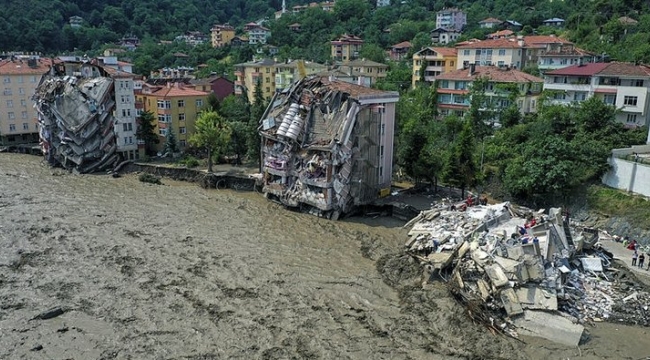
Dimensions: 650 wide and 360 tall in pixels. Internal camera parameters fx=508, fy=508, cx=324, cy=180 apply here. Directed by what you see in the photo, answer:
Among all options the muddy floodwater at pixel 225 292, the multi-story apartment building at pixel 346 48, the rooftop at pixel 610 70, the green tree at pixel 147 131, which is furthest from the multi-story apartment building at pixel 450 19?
the muddy floodwater at pixel 225 292

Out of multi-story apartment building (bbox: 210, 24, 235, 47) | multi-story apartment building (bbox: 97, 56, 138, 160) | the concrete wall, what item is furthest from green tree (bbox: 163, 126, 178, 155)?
multi-story apartment building (bbox: 210, 24, 235, 47)

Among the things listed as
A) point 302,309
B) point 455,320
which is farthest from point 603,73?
point 302,309

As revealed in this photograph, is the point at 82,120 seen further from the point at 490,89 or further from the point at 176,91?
the point at 490,89

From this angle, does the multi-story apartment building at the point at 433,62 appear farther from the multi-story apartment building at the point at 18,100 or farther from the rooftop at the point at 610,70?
the multi-story apartment building at the point at 18,100

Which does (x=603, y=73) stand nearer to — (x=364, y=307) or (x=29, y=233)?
(x=364, y=307)

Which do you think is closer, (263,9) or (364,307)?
(364,307)

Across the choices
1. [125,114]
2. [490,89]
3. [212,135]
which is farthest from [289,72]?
[490,89]
